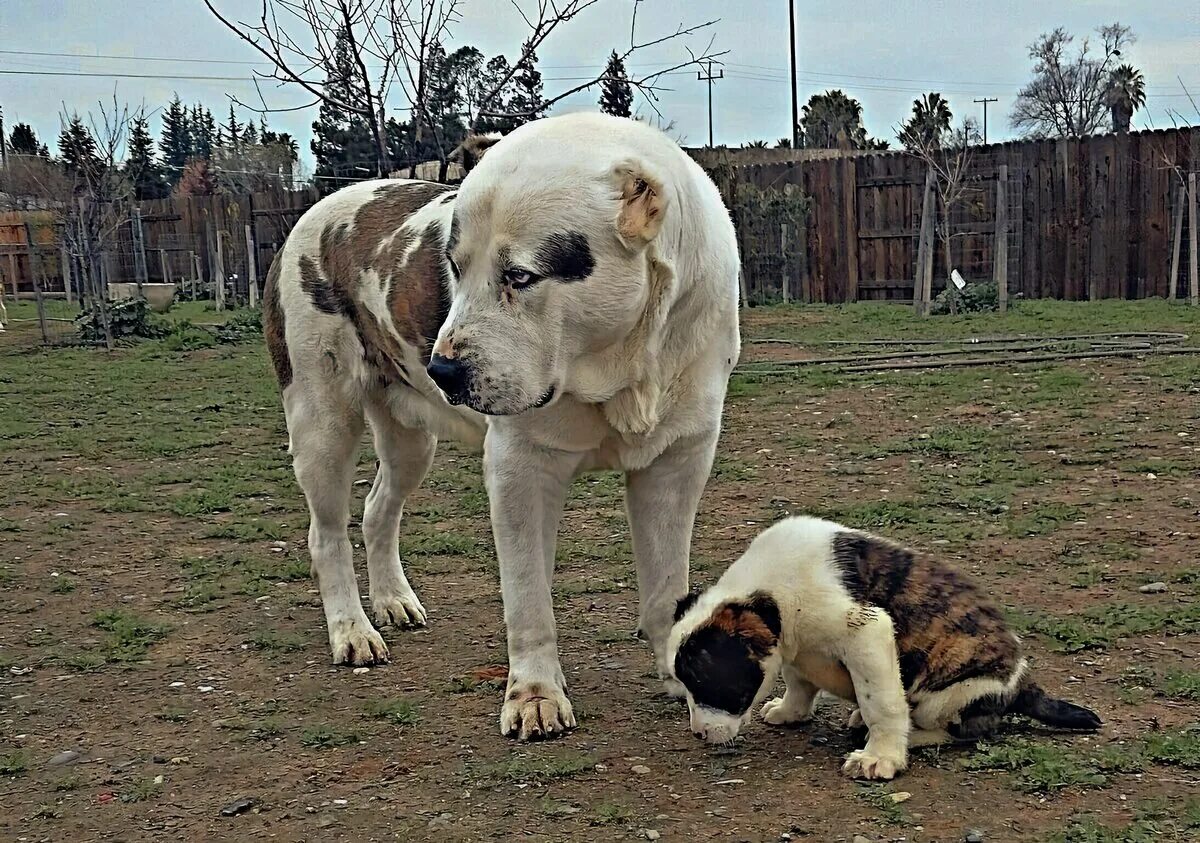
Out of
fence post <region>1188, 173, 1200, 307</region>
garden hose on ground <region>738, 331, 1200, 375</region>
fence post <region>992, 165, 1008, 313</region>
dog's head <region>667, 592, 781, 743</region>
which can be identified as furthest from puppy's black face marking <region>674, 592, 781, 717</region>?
fence post <region>1188, 173, 1200, 307</region>

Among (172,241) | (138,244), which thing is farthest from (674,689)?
(172,241)

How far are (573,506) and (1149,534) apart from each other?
3.02 m

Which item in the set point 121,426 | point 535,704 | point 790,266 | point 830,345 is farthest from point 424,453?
point 790,266

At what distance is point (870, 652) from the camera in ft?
10.7

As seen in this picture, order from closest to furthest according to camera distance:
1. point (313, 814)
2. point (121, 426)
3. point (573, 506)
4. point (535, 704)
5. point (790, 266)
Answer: point (313, 814)
point (535, 704)
point (573, 506)
point (121, 426)
point (790, 266)

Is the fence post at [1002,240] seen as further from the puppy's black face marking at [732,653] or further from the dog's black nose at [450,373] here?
the dog's black nose at [450,373]

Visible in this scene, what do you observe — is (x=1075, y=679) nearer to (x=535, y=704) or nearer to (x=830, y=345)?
(x=535, y=704)

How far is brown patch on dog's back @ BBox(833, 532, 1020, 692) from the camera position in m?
3.35

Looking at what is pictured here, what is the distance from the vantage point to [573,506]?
7012 mm

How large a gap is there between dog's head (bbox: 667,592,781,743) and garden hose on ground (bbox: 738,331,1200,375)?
818 centimetres

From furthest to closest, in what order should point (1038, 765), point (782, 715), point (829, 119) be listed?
1. point (829, 119)
2. point (782, 715)
3. point (1038, 765)

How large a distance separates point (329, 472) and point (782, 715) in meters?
2.06

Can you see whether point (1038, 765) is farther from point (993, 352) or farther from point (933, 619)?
point (993, 352)

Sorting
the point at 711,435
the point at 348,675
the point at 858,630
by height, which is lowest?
the point at 348,675
